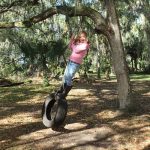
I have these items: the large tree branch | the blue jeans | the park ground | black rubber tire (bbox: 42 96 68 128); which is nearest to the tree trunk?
the park ground

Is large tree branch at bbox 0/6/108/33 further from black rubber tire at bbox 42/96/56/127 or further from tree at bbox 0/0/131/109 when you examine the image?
black rubber tire at bbox 42/96/56/127

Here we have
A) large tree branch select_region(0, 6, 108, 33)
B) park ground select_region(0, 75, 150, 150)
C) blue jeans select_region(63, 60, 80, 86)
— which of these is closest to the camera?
blue jeans select_region(63, 60, 80, 86)

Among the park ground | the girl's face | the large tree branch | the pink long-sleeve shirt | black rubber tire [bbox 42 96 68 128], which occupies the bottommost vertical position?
the park ground

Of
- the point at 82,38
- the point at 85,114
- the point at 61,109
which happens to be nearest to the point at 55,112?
the point at 61,109


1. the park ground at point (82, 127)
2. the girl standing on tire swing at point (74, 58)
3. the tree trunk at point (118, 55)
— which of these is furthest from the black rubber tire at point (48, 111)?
the tree trunk at point (118, 55)

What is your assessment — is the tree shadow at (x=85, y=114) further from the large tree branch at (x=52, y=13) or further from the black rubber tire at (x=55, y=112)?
the large tree branch at (x=52, y=13)

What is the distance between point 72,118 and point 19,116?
1932 millimetres

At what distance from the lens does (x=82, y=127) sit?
11.5 meters

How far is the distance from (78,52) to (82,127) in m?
3.83

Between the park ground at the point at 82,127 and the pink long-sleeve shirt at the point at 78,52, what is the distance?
2.34m

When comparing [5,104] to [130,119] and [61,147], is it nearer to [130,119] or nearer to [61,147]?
[130,119]

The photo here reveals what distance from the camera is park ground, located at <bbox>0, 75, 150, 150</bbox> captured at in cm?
989

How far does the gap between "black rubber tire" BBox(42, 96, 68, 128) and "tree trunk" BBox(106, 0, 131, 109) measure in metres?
4.54

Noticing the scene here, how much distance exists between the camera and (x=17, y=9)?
12680 mm
